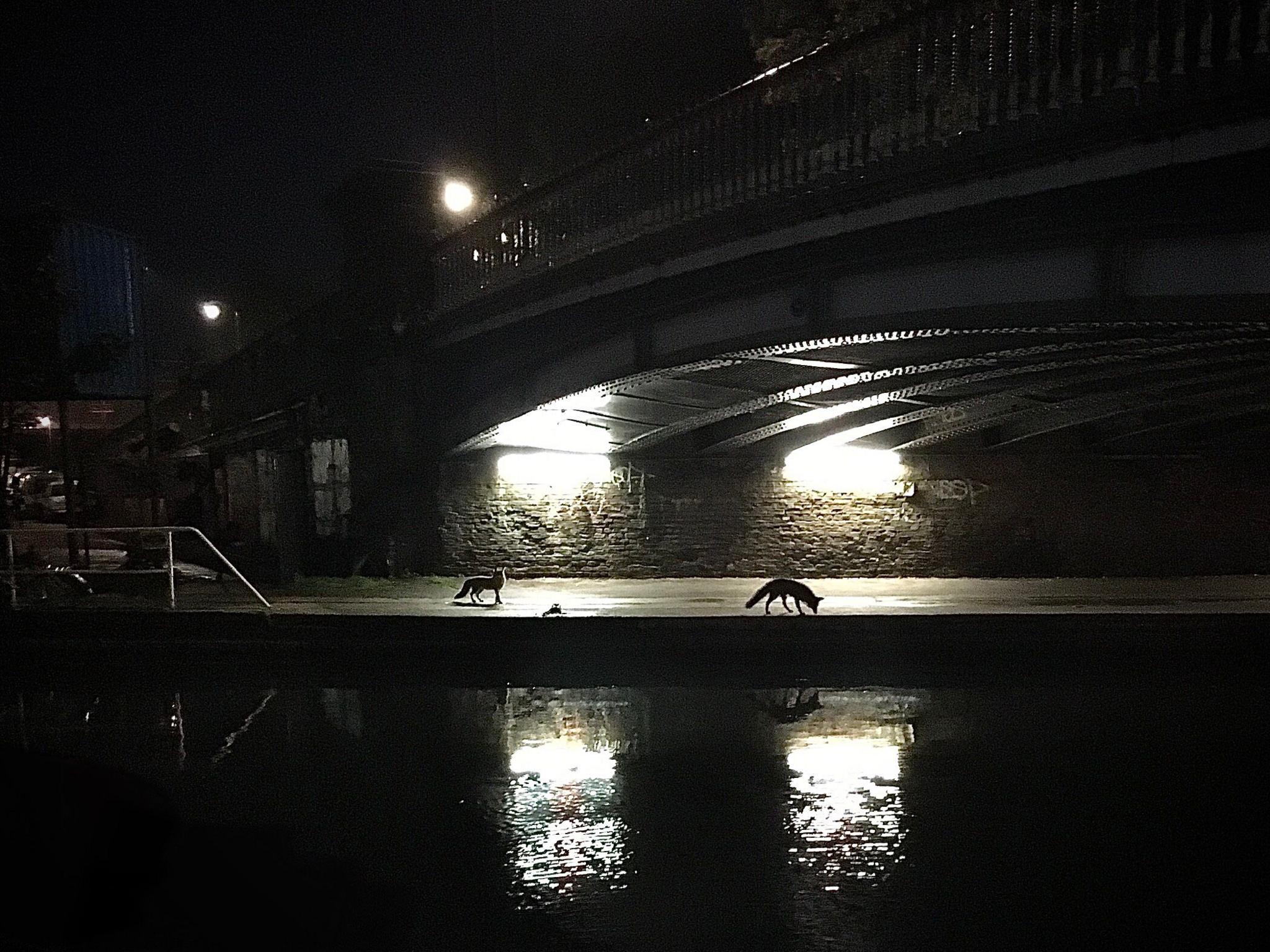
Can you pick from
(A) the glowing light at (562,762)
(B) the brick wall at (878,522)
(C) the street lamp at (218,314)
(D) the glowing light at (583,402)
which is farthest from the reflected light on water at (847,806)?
(C) the street lamp at (218,314)

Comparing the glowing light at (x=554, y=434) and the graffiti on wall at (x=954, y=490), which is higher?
the glowing light at (x=554, y=434)

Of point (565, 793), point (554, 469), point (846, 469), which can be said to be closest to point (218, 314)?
point (554, 469)

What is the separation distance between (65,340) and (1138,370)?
14083mm

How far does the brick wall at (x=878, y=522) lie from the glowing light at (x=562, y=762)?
255 inches

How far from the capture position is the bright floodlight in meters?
15.0

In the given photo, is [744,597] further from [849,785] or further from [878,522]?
[849,785]

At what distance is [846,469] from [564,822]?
9.00 m

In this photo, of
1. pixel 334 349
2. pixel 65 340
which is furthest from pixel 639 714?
pixel 65 340

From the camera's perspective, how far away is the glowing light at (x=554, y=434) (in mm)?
12844

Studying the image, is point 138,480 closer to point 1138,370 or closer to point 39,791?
point 39,791

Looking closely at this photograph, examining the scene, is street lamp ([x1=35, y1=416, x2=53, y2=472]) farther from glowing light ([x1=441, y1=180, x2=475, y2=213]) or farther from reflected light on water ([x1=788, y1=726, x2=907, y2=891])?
reflected light on water ([x1=788, y1=726, x2=907, y2=891])

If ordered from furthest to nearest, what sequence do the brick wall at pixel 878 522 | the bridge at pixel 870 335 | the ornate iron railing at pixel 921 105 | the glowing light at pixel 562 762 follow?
the brick wall at pixel 878 522 → the glowing light at pixel 562 762 → the bridge at pixel 870 335 → the ornate iron railing at pixel 921 105

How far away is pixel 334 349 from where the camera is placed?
14.9 m

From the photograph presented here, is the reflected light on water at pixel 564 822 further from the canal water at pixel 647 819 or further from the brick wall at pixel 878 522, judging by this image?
the brick wall at pixel 878 522
